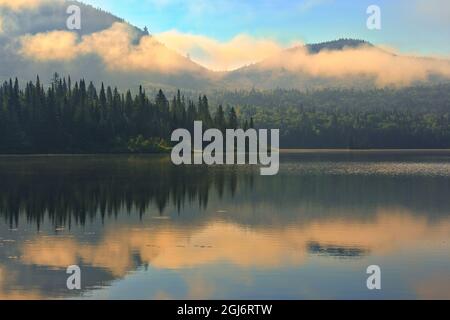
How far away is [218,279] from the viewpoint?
3078 cm

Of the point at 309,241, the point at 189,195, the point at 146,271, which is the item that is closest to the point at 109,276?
the point at 146,271

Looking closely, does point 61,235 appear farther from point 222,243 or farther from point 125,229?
point 222,243

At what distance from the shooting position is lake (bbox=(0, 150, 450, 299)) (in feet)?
96.6

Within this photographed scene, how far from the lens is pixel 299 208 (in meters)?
60.2

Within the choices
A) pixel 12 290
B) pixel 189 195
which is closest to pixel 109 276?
pixel 12 290

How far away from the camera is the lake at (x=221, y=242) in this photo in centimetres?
2945

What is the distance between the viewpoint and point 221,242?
41844 mm

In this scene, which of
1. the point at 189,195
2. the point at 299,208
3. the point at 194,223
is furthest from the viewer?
the point at 189,195

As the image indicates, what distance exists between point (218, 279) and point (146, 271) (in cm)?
377

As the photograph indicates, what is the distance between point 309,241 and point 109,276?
1427cm
